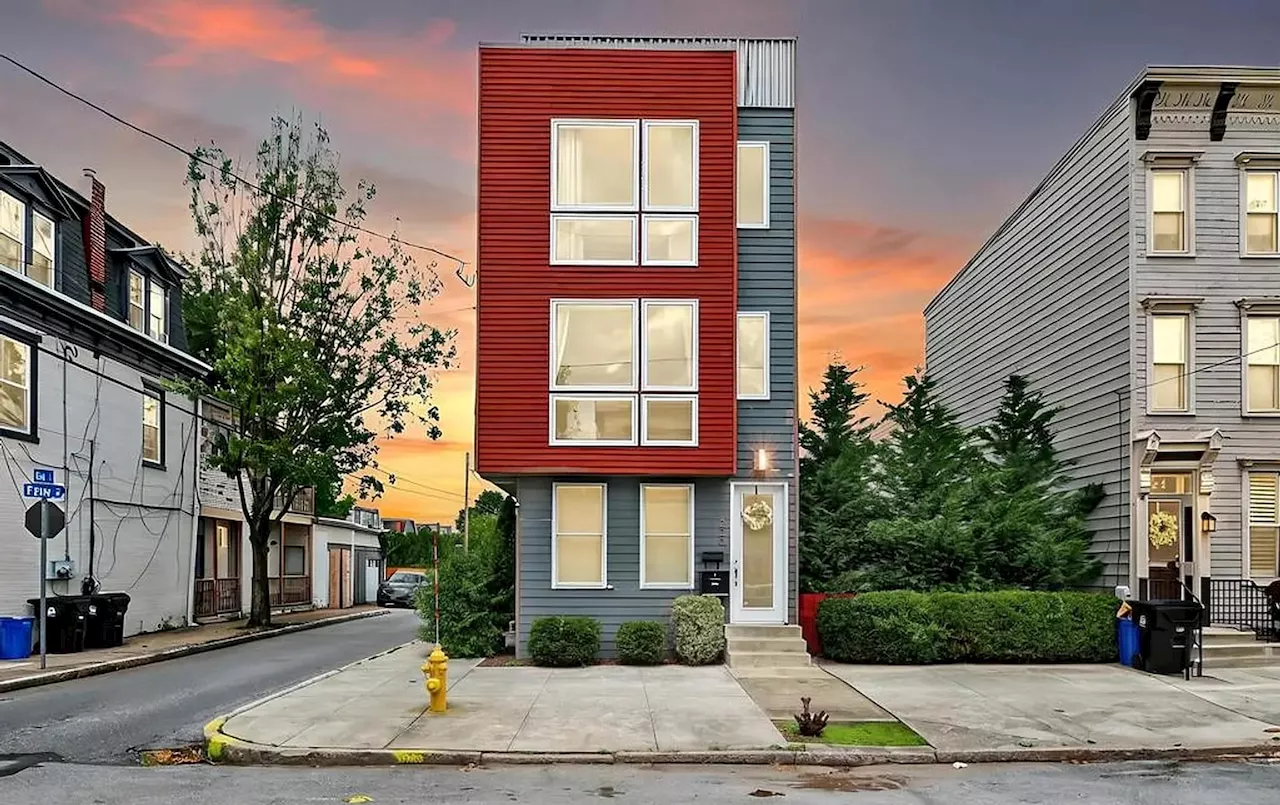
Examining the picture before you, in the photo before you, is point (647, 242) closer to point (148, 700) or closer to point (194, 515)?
point (148, 700)

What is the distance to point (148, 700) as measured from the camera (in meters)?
14.7

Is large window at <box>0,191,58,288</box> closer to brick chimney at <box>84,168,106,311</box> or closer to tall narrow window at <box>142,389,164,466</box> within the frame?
brick chimney at <box>84,168,106,311</box>

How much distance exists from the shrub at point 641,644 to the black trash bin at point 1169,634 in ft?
23.5

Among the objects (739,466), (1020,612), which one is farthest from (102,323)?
(1020,612)

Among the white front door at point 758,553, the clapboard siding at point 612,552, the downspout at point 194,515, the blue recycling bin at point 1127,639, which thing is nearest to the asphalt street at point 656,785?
the blue recycling bin at point 1127,639

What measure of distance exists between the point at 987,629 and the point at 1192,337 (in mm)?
6475

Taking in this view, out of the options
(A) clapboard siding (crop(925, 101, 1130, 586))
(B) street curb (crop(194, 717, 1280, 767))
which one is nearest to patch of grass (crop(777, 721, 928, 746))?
(B) street curb (crop(194, 717, 1280, 767))

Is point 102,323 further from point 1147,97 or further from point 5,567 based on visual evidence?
point 1147,97

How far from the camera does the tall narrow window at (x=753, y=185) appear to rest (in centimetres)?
1923

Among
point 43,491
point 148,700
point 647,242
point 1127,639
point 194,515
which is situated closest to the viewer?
point 148,700

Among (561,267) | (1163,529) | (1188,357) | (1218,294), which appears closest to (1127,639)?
(1163,529)

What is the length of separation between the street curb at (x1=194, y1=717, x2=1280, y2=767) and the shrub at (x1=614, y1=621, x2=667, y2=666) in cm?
653

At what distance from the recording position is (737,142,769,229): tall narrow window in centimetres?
1923

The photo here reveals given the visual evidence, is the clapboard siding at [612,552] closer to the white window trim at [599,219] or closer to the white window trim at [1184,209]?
the white window trim at [599,219]
